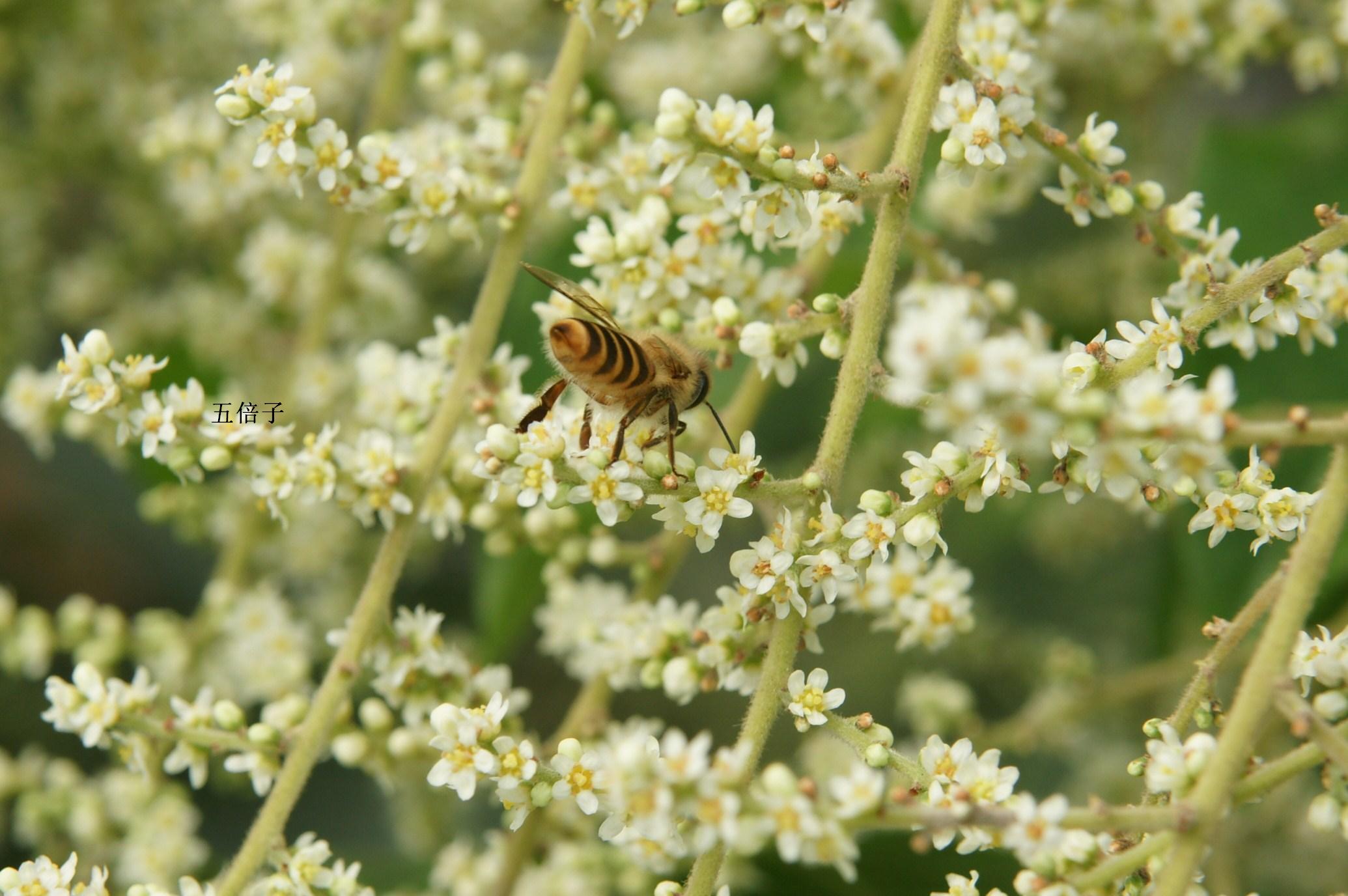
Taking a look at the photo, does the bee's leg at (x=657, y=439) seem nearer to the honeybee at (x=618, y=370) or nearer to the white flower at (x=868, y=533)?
the honeybee at (x=618, y=370)

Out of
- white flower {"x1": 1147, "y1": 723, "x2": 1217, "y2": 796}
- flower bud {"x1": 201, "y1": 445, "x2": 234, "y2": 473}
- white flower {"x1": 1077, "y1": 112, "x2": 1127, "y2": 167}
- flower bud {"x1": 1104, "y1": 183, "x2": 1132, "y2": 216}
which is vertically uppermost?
white flower {"x1": 1077, "y1": 112, "x2": 1127, "y2": 167}

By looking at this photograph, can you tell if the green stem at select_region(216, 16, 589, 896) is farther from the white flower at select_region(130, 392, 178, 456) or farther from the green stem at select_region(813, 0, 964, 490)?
the green stem at select_region(813, 0, 964, 490)

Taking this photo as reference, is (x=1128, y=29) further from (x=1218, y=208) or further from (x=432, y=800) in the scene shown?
(x=432, y=800)

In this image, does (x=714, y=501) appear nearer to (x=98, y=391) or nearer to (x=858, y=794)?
(x=858, y=794)

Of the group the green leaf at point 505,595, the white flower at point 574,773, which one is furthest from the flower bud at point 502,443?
the green leaf at point 505,595

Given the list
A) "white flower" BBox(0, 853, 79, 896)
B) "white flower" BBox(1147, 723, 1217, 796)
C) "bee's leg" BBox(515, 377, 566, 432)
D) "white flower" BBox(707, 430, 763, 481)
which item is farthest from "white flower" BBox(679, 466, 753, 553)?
"white flower" BBox(0, 853, 79, 896)
